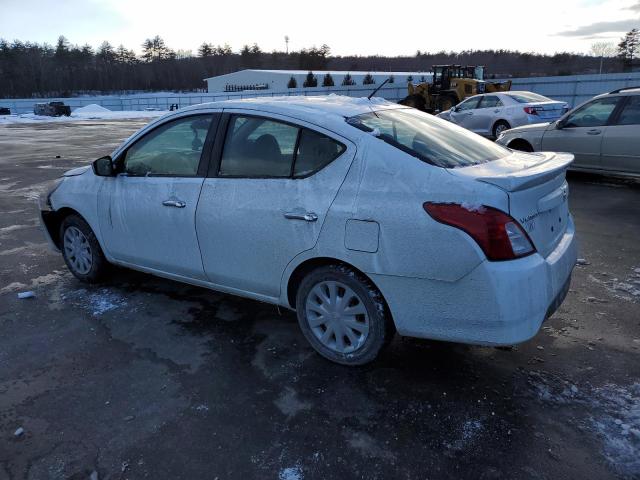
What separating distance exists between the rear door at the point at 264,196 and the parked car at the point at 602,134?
7.00m

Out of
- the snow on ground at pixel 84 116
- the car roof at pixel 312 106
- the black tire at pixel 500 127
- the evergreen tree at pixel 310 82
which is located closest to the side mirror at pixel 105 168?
the car roof at pixel 312 106

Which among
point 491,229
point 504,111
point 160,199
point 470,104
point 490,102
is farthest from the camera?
point 470,104

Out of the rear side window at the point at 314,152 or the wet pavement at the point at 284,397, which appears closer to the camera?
the wet pavement at the point at 284,397

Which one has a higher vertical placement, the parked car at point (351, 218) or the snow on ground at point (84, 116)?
the parked car at point (351, 218)

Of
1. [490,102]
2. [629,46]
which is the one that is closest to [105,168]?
[490,102]

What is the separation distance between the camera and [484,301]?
2594mm

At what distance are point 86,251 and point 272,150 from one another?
2.39 meters

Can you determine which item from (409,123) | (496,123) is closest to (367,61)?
(496,123)

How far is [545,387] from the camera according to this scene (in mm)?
2967

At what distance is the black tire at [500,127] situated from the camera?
14.9m

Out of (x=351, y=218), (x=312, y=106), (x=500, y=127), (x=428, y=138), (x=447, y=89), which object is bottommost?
(x=500, y=127)

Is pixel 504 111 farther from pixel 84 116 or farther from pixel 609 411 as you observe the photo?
pixel 84 116

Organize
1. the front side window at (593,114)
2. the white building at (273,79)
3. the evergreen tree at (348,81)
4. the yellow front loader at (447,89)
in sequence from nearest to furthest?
1. the front side window at (593,114)
2. the yellow front loader at (447,89)
3. the evergreen tree at (348,81)
4. the white building at (273,79)

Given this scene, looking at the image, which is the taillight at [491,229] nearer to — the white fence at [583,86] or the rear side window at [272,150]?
the rear side window at [272,150]
